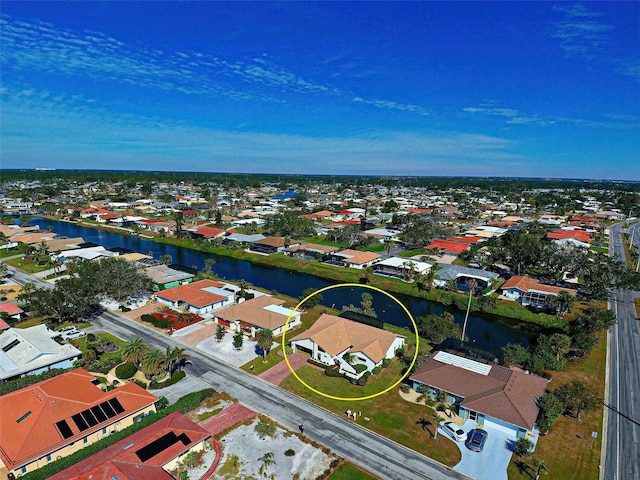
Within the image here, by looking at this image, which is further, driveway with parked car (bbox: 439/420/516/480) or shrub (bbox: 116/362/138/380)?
shrub (bbox: 116/362/138/380)

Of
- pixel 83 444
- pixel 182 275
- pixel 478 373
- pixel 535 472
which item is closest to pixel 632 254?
pixel 478 373

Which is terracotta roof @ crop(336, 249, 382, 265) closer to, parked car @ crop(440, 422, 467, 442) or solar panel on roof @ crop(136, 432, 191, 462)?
parked car @ crop(440, 422, 467, 442)

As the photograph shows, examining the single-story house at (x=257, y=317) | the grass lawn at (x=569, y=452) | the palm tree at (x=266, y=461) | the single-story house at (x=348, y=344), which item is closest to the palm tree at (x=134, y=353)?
the single-story house at (x=257, y=317)

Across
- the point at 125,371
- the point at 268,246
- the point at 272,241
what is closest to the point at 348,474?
the point at 125,371

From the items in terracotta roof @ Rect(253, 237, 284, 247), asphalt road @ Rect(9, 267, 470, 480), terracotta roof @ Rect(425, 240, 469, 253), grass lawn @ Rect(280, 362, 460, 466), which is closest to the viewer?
asphalt road @ Rect(9, 267, 470, 480)

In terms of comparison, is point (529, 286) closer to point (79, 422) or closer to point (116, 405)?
point (116, 405)

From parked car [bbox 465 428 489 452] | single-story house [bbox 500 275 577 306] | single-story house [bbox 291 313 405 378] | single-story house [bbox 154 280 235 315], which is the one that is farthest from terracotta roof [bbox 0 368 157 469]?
single-story house [bbox 500 275 577 306]
